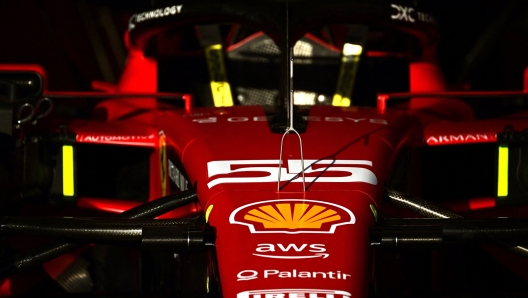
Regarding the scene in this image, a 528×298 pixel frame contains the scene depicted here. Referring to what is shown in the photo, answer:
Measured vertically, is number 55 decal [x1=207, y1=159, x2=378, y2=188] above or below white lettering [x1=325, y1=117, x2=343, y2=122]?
below

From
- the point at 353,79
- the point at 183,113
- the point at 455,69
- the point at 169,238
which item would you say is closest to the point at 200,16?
the point at 183,113

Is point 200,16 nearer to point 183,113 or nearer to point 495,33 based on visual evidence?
Answer: point 183,113

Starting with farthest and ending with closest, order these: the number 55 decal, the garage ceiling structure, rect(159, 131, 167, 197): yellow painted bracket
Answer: the garage ceiling structure
rect(159, 131, 167, 197): yellow painted bracket
the number 55 decal

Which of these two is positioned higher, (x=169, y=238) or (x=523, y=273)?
(x=169, y=238)

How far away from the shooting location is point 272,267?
1657 millimetres

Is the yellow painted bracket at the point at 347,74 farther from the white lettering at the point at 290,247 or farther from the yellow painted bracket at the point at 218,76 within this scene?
the white lettering at the point at 290,247

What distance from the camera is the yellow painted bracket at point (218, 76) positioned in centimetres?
323

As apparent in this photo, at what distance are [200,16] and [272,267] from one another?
132 centimetres

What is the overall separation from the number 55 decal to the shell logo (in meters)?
0.13

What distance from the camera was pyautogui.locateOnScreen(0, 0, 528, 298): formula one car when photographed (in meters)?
1.76

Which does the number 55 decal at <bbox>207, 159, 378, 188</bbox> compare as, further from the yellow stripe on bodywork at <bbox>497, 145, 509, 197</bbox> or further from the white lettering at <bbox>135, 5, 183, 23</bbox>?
the white lettering at <bbox>135, 5, 183, 23</bbox>

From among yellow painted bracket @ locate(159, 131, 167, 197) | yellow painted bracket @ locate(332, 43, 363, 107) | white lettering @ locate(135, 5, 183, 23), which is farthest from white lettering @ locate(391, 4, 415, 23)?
yellow painted bracket @ locate(159, 131, 167, 197)

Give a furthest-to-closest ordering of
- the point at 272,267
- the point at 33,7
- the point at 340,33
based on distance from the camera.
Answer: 1. the point at 33,7
2. the point at 340,33
3. the point at 272,267

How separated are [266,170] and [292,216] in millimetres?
231
